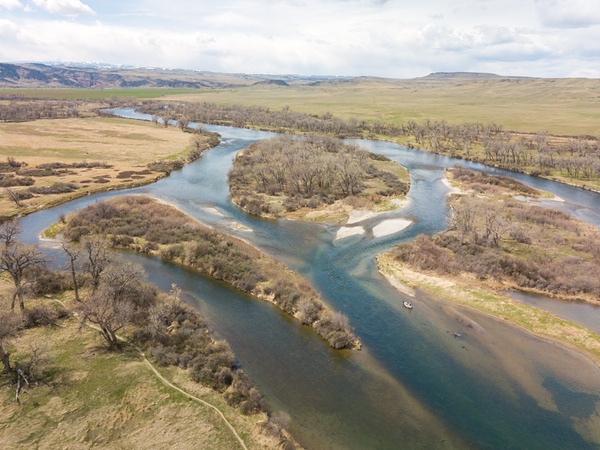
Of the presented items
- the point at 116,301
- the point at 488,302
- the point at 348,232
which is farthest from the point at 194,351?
the point at 348,232

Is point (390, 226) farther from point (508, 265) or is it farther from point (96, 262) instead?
point (96, 262)

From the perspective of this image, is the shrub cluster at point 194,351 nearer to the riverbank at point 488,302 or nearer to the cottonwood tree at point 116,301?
the cottonwood tree at point 116,301

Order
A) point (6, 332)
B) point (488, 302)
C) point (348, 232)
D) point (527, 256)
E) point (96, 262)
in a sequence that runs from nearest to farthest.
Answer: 1. point (6, 332)
2. point (96, 262)
3. point (488, 302)
4. point (527, 256)
5. point (348, 232)

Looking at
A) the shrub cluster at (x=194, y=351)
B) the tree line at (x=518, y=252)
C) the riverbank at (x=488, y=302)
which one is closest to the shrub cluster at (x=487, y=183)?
the tree line at (x=518, y=252)

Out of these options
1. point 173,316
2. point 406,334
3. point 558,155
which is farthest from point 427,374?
point 558,155

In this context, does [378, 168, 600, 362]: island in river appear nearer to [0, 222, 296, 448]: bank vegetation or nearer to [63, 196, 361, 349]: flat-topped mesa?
[63, 196, 361, 349]: flat-topped mesa

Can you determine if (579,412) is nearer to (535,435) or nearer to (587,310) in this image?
(535,435)
